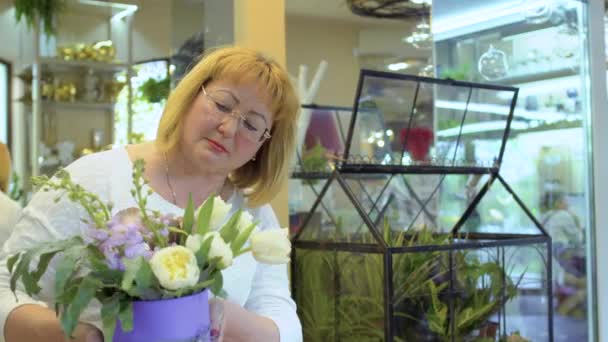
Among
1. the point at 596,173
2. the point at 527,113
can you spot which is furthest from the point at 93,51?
A: the point at 596,173

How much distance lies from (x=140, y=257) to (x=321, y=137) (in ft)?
6.81

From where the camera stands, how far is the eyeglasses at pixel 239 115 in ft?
4.26

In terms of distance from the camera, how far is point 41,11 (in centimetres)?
434

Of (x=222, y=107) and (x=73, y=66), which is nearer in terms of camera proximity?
(x=222, y=107)

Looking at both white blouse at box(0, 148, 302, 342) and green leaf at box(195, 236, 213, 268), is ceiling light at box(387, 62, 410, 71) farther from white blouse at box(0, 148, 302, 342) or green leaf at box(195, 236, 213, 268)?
green leaf at box(195, 236, 213, 268)

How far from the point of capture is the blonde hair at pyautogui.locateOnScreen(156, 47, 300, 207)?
1331 mm

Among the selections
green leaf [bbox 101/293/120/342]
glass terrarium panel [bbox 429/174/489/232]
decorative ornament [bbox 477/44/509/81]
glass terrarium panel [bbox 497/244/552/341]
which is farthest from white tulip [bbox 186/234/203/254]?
decorative ornament [bbox 477/44/509/81]

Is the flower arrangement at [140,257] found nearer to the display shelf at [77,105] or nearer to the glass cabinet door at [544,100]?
the glass cabinet door at [544,100]

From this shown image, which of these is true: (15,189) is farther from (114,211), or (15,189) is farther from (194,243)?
(194,243)

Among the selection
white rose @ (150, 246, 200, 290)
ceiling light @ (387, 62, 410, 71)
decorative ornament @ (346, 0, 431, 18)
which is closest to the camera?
white rose @ (150, 246, 200, 290)

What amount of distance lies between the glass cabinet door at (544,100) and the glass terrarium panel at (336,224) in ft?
2.47

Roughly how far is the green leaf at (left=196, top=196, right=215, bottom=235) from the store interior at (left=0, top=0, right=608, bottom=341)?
98 centimetres

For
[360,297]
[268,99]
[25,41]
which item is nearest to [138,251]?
[268,99]

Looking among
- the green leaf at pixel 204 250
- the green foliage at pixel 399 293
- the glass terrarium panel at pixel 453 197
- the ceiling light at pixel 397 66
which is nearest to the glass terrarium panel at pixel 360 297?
the green foliage at pixel 399 293
